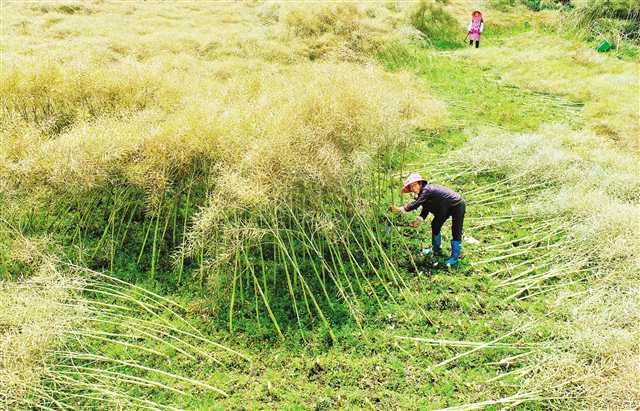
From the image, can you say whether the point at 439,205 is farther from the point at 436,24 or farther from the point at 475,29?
the point at 436,24

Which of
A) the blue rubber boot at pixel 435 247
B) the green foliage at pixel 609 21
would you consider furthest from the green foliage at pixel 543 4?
the blue rubber boot at pixel 435 247

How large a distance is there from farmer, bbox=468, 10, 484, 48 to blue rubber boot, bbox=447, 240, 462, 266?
14953 millimetres

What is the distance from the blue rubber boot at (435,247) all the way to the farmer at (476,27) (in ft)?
48.6

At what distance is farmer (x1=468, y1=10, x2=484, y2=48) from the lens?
733 inches

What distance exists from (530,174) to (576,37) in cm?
1285

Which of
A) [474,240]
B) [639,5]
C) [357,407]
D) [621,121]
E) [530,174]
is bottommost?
[357,407]

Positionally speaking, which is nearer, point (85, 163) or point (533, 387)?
point (533, 387)

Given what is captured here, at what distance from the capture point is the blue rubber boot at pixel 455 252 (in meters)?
7.10

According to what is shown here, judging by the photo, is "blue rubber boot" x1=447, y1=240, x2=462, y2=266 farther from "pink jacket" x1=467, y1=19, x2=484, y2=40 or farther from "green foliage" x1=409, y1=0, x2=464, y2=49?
"pink jacket" x1=467, y1=19, x2=484, y2=40

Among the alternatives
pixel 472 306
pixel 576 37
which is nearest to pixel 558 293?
pixel 472 306

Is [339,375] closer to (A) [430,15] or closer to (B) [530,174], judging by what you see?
(B) [530,174]

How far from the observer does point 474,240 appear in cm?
785

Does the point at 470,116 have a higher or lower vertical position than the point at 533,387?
higher

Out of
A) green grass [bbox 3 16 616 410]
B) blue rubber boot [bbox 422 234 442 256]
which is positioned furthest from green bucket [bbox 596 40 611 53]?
blue rubber boot [bbox 422 234 442 256]
